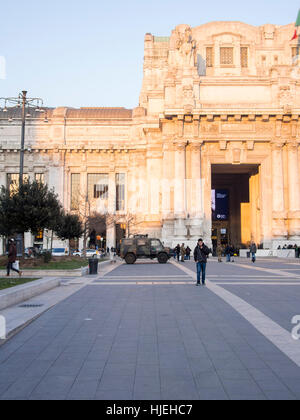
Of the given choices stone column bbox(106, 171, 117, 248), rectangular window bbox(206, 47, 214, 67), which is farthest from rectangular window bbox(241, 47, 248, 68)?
stone column bbox(106, 171, 117, 248)

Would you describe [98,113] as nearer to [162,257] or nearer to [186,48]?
[186,48]

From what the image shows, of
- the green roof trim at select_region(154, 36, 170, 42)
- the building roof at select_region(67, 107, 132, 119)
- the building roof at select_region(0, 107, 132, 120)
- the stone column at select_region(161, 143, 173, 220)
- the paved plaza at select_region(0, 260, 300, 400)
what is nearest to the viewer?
the paved plaza at select_region(0, 260, 300, 400)

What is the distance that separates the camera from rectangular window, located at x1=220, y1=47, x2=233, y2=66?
4972 centimetres

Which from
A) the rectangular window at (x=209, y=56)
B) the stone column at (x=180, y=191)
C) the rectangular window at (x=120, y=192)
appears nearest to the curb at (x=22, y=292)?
the stone column at (x=180, y=191)

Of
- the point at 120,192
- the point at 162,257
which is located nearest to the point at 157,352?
the point at 162,257

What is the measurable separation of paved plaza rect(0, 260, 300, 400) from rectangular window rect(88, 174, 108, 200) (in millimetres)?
44258

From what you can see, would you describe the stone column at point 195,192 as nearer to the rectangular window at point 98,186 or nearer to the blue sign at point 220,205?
the blue sign at point 220,205

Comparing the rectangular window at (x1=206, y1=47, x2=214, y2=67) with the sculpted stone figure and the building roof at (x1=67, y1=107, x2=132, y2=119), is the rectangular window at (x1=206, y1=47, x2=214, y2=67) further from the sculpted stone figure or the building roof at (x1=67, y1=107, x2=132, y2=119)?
the building roof at (x1=67, y1=107, x2=132, y2=119)

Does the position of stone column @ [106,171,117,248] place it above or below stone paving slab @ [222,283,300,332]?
above

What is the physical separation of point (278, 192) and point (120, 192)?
66.5 feet

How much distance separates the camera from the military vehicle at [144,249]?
104 ft

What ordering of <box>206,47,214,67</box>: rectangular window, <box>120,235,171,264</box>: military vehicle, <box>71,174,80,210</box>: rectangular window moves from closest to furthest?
1. <box>120,235,171,264</box>: military vehicle
2. <box>206,47,214,67</box>: rectangular window
3. <box>71,174,80,210</box>: rectangular window

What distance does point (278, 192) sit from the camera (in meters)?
44.4

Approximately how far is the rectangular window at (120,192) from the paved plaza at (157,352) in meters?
43.9
